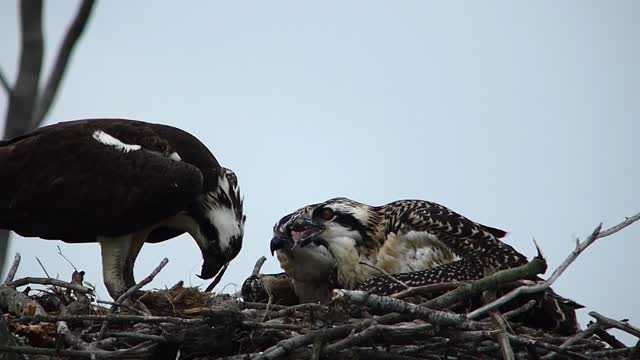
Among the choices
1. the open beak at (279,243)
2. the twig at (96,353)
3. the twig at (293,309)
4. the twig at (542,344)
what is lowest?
the twig at (96,353)

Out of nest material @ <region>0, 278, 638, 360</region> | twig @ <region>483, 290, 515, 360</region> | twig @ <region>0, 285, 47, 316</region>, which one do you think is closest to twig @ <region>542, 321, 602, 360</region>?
nest material @ <region>0, 278, 638, 360</region>

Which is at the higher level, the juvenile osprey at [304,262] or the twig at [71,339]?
the juvenile osprey at [304,262]

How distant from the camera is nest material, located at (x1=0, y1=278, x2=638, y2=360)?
410cm

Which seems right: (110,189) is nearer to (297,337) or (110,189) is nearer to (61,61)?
(61,61)

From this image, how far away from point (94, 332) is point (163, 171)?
5.98 ft

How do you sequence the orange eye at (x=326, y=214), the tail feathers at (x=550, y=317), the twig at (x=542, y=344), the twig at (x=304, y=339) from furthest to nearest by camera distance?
the orange eye at (x=326, y=214) < the tail feathers at (x=550, y=317) < the twig at (x=542, y=344) < the twig at (x=304, y=339)

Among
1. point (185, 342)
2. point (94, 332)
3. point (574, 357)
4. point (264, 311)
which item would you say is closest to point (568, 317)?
point (574, 357)

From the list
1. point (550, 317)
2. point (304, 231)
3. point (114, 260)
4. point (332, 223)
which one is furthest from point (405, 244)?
point (114, 260)

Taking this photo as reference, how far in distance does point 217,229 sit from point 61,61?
8.28 ft

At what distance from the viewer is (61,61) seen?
14.1 ft

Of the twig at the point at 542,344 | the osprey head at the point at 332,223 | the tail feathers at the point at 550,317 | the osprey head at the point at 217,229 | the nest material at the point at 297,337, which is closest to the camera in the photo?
the nest material at the point at 297,337

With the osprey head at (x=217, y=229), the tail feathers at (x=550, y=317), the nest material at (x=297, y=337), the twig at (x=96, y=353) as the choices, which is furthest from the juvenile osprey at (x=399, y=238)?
the twig at (x=96, y=353)

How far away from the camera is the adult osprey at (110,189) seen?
6.28m

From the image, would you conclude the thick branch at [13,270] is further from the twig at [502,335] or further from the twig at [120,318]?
the twig at [502,335]
